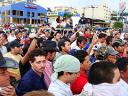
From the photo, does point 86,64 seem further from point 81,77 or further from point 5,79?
point 5,79

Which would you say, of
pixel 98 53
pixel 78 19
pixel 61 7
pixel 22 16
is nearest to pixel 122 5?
pixel 78 19

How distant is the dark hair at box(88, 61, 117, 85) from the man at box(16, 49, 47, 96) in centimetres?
125

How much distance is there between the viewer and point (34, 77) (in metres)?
4.43

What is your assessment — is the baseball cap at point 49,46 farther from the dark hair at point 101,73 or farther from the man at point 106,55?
the dark hair at point 101,73

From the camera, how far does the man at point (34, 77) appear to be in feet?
14.0

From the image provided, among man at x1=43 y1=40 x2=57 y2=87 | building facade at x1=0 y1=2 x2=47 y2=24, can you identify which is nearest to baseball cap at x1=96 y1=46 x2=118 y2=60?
man at x1=43 y1=40 x2=57 y2=87

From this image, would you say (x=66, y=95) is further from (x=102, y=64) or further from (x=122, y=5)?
(x=122, y=5)

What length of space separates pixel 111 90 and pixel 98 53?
2.68 meters

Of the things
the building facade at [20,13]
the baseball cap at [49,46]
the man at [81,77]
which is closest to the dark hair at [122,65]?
the man at [81,77]

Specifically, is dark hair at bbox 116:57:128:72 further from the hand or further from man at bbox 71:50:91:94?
the hand

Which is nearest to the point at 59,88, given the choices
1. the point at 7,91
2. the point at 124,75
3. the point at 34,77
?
the point at 7,91

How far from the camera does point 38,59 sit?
183 inches

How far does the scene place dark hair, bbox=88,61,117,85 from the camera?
10.2 feet

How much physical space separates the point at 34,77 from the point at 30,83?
0.14 m
